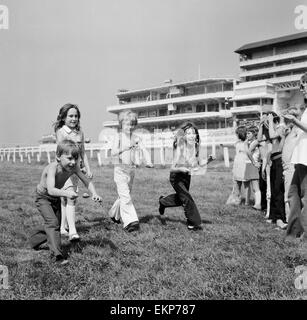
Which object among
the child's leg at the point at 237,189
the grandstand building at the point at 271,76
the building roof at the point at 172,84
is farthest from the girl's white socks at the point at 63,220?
the building roof at the point at 172,84

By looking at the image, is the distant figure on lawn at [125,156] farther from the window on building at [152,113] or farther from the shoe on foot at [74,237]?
the window on building at [152,113]

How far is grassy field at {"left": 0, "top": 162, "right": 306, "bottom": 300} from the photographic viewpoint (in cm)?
345

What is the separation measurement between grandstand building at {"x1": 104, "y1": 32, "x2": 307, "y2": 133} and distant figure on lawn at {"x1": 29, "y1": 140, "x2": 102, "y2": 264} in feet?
159

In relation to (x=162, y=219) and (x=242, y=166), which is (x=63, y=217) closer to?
(x=162, y=219)

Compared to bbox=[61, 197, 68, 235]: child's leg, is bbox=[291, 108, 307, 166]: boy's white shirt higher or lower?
higher

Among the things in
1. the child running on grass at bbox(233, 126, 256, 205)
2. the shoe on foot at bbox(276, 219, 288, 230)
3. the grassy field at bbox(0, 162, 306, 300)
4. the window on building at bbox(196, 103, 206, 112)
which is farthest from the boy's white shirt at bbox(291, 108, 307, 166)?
the window on building at bbox(196, 103, 206, 112)

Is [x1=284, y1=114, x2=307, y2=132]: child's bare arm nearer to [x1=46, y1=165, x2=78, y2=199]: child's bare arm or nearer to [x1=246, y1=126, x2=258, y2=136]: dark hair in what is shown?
[x1=46, y1=165, x2=78, y2=199]: child's bare arm

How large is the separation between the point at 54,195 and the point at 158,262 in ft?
4.37

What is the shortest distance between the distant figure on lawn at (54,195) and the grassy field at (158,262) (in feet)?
0.54

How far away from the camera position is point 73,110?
5.71 meters

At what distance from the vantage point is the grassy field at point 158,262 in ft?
11.3

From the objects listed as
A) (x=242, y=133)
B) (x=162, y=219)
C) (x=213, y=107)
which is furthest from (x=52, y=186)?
(x=213, y=107)
